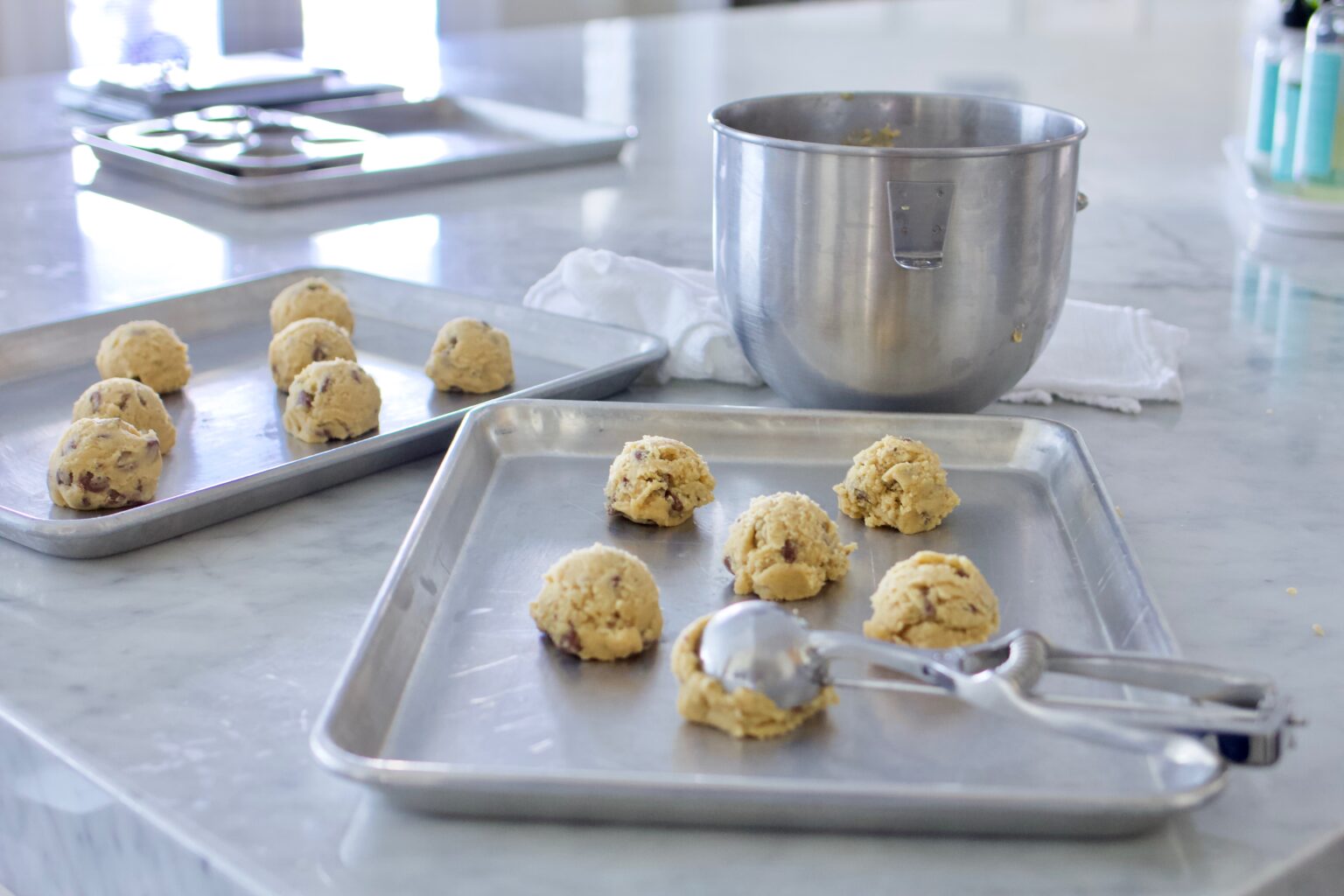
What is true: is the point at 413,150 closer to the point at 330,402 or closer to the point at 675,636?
the point at 330,402

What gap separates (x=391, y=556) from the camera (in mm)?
865

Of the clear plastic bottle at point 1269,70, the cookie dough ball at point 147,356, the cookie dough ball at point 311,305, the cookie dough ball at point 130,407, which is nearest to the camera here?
the cookie dough ball at point 130,407

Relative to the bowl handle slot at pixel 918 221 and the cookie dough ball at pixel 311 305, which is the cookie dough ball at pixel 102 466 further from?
the bowl handle slot at pixel 918 221

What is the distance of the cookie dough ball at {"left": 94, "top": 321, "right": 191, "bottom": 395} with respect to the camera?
1.09 meters

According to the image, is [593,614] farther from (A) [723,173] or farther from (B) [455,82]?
(B) [455,82]

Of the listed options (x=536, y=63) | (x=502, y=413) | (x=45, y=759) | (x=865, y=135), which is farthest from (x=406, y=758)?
(x=536, y=63)

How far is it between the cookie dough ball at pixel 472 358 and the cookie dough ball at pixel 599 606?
391 millimetres

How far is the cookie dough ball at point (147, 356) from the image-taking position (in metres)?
1.09

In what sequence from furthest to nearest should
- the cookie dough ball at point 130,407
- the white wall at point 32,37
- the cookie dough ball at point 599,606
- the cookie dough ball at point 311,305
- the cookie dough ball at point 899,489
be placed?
the white wall at point 32,37 → the cookie dough ball at point 311,305 → the cookie dough ball at point 130,407 → the cookie dough ball at point 899,489 → the cookie dough ball at point 599,606

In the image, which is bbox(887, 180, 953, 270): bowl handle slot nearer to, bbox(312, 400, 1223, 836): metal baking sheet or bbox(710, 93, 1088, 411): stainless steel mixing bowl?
bbox(710, 93, 1088, 411): stainless steel mixing bowl

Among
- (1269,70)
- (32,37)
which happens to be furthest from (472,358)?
(32,37)

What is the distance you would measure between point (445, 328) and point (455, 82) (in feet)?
5.16

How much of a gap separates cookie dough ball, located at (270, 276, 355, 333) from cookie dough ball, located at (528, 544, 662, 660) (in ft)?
1.83

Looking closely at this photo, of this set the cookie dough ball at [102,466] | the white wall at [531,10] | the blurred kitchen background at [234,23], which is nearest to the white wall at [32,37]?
the blurred kitchen background at [234,23]
